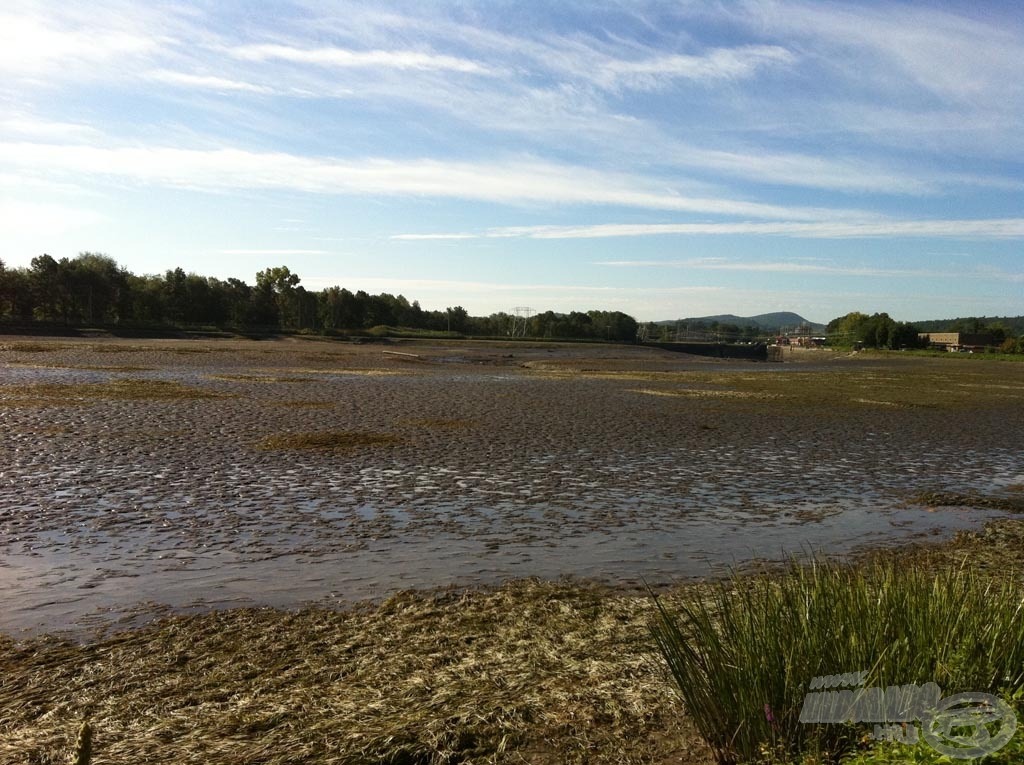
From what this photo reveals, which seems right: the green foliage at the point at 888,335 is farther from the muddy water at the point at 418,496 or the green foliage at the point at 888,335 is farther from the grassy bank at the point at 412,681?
Result: the grassy bank at the point at 412,681

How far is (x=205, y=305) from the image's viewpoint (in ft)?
Result: 392

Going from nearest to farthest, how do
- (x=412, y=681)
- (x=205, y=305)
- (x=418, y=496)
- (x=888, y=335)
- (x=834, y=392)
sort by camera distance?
(x=412, y=681) < (x=418, y=496) < (x=834, y=392) < (x=205, y=305) < (x=888, y=335)

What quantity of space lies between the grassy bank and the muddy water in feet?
4.05

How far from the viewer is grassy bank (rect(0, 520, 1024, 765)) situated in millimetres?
5023

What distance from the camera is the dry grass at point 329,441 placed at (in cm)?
1992

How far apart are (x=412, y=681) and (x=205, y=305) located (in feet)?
402

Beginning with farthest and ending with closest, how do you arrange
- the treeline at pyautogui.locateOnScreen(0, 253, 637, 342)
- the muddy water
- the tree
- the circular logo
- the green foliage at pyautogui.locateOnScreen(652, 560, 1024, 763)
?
the tree
the treeline at pyautogui.locateOnScreen(0, 253, 637, 342)
the muddy water
the green foliage at pyautogui.locateOnScreen(652, 560, 1024, 763)
the circular logo

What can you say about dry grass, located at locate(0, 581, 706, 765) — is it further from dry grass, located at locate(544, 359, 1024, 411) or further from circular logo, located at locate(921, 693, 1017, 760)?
dry grass, located at locate(544, 359, 1024, 411)

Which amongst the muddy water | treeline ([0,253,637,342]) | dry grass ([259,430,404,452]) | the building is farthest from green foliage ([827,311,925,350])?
dry grass ([259,430,404,452])

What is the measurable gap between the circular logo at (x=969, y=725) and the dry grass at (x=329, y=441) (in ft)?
55.6

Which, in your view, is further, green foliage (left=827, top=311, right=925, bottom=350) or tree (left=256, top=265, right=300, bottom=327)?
green foliage (left=827, top=311, right=925, bottom=350)

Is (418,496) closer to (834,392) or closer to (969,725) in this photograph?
(969,725)

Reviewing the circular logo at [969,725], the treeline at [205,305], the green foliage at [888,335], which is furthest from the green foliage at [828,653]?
the green foliage at [888,335]

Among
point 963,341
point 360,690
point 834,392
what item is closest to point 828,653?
point 360,690
